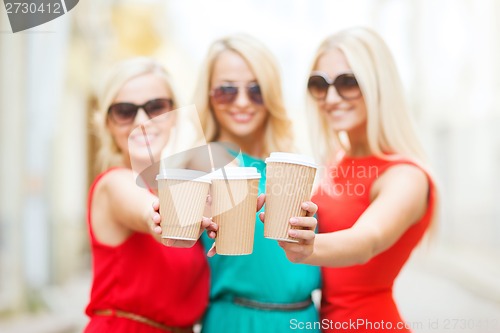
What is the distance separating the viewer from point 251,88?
2.81ft

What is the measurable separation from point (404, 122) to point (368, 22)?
197mm

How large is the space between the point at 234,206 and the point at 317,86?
0.99 feet

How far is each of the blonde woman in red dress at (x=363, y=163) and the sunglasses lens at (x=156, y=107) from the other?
9.3 inches

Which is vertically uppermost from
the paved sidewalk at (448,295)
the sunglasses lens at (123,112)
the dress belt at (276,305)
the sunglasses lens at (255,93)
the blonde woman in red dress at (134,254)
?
the sunglasses lens at (255,93)

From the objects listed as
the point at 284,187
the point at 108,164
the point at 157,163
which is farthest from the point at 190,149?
the point at 284,187

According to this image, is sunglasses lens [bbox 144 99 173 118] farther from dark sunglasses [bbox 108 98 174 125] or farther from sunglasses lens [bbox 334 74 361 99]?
sunglasses lens [bbox 334 74 361 99]

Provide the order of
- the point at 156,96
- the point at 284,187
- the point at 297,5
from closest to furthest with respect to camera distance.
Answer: the point at 284,187 < the point at 156,96 < the point at 297,5

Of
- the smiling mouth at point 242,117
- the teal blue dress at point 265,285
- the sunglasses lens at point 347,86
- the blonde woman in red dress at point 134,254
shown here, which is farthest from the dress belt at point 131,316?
the sunglasses lens at point 347,86

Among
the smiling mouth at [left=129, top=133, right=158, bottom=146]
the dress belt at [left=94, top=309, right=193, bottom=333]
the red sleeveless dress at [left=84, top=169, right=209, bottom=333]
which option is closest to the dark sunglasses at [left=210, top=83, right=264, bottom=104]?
the smiling mouth at [left=129, top=133, right=158, bottom=146]

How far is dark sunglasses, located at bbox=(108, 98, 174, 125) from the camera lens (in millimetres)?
879

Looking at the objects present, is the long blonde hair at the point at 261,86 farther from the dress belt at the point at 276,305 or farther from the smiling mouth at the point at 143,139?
the dress belt at the point at 276,305

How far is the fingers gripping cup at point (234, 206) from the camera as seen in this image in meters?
0.60

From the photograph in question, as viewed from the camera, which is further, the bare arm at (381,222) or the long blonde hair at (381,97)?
the long blonde hair at (381,97)

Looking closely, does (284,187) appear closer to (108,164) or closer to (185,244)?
(185,244)
